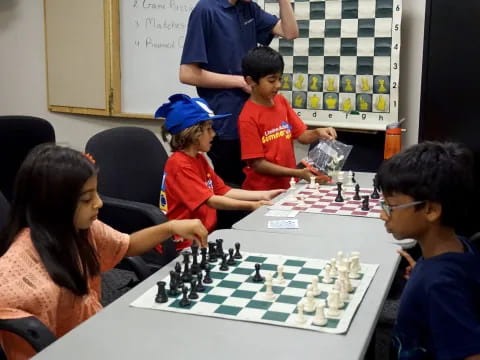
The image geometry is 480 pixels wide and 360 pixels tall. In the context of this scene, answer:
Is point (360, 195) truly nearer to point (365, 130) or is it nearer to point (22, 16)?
point (365, 130)

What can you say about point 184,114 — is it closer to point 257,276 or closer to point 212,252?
point 212,252

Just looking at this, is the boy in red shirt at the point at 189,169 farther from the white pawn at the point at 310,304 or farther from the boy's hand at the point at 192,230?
the white pawn at the point at 310,304

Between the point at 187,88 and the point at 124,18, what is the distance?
0.68m

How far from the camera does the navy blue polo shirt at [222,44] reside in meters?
3.04

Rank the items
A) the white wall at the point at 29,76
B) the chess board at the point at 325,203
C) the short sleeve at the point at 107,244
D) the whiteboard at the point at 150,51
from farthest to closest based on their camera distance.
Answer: the white wall at the point at 29,76 → the whiteboard at the point at 150,51 → the chess board at the point at 325,203 → the short sleeve at the point at 107,244

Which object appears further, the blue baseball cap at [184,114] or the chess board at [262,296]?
the blue baseball cap at [184,114]

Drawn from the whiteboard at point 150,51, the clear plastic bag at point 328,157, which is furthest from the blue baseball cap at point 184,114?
the whiteboard at point 150,51

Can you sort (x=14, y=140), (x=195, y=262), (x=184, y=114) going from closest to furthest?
(x=195, y=262), (x=184, y=114), (x=14, y=140)

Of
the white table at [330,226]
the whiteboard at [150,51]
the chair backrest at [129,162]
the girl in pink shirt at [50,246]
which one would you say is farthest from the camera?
the whiteboard at [150,51]

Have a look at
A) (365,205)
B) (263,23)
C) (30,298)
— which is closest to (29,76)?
(263,23)

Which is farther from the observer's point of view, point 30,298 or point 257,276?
point 257,276

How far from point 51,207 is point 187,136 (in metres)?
1.03

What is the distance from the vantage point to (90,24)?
460cm

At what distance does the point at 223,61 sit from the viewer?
124 inches
